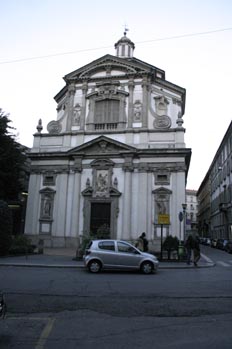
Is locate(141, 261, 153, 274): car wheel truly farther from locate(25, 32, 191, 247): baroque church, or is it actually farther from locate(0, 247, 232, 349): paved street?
locate(25, 32, 191, 247): baroque church

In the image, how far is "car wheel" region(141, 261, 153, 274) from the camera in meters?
13.0

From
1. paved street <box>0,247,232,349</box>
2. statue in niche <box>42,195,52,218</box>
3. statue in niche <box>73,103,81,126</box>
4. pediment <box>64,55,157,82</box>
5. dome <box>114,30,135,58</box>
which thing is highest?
dome <box>114,30,135,58</box>

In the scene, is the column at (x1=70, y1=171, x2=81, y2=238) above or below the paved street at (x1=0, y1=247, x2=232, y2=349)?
above

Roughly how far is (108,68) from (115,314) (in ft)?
93.0

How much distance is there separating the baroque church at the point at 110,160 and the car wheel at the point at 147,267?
12.6 metres

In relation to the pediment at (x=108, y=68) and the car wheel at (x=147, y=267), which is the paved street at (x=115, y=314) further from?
the pediment at (x=108, y=68)

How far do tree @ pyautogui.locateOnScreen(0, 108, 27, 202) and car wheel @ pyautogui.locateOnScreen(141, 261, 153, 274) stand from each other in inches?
691

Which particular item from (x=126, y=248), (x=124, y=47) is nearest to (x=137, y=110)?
(x=124, y=47)

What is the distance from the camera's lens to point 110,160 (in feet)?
93.3

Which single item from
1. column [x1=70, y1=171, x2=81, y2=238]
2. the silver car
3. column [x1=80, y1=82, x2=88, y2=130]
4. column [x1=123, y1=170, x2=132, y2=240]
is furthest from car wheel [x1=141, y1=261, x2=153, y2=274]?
column [x1=80, y1=82, x2=88, y2=130]

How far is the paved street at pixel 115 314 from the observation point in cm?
465

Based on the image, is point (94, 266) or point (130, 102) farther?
point (130, 102)

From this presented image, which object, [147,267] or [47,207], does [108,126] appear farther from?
[147,267]

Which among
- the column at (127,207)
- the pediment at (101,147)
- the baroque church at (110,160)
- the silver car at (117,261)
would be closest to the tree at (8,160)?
the baroque church at (110,160)
